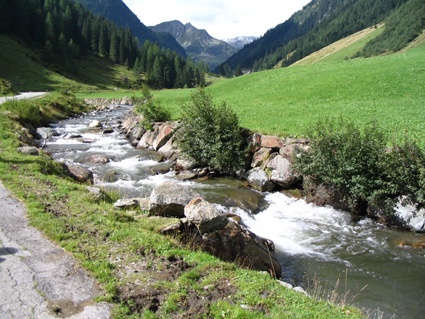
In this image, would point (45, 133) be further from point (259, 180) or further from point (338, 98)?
point (338, 98)

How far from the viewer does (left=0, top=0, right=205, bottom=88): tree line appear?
118 metres

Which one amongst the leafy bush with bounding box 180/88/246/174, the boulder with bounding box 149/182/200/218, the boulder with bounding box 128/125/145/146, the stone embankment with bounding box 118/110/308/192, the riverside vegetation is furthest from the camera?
the boulder with bounding box 128/125/145/146

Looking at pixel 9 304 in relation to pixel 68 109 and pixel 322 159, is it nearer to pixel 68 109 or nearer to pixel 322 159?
pixel 322 159

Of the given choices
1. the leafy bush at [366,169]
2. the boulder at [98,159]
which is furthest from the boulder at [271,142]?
the boulder at [98,159]

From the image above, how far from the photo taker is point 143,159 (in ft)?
89.9

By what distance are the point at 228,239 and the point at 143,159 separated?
1786cm

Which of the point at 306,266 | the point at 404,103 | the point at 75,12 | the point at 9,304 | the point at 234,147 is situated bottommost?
the point at 306,266

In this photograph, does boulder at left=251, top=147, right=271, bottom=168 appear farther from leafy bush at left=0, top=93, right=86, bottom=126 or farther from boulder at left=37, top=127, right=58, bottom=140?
leafy bush at left=0, top=93, right=86, bottom=126

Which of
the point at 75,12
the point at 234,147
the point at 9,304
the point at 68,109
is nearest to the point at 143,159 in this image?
the point at 234,147

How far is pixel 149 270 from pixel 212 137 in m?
15.3

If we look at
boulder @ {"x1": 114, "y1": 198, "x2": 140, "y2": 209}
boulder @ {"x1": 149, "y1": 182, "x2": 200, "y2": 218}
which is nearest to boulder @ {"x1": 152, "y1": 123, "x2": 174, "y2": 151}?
boulder @ {"x1": 114, "y1": 198, "x2": 140, "y2": 209}

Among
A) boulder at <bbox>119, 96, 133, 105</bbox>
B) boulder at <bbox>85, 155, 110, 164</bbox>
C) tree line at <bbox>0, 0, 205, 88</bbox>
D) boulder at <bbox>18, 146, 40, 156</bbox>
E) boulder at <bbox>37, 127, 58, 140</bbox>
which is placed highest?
tree line at <bbox>0, 0, 205, 88</bbox>

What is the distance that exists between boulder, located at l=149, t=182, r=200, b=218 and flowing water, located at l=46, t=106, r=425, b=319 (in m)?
4.42

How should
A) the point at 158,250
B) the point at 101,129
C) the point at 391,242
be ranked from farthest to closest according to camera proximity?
the point at 101,129, the point at 391,242, the point at 158,250
